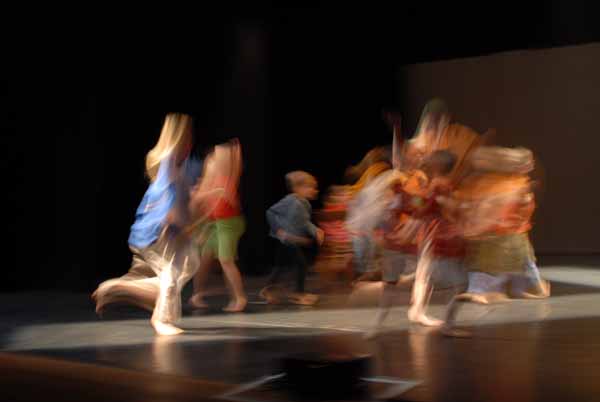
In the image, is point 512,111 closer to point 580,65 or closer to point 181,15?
point 580,65

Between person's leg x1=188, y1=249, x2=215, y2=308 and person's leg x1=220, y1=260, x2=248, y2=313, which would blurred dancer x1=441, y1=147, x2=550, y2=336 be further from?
person's leg x1=188, y1=249, x2=215, y2=308

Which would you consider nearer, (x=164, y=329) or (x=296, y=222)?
(x=164, y=329)

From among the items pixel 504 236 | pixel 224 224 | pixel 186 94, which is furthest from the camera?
pixel 186 94

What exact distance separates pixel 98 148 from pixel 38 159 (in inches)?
37.1

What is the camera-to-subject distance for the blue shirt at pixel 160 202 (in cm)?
952

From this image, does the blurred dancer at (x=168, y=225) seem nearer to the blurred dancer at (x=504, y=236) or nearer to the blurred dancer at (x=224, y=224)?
the blurred dancer at (x=224, y=224)

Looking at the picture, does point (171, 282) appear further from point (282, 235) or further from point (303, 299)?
point (303, 299)

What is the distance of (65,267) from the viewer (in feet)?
45.6

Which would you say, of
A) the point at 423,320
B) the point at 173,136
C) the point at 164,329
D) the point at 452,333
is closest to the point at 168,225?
the point at 173,136

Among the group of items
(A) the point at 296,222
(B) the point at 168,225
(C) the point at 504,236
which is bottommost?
(C) the point at 504,236

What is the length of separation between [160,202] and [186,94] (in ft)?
18.4

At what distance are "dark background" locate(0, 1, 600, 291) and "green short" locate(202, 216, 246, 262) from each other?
279 centimetres

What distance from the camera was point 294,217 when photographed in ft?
38.8

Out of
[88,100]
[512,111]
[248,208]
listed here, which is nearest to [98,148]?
[88,100]
